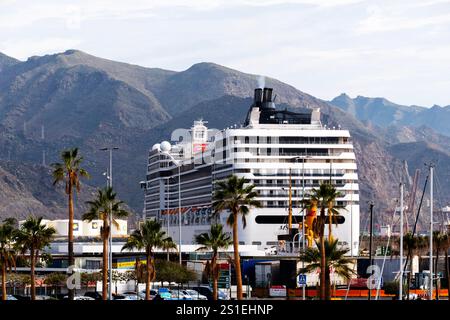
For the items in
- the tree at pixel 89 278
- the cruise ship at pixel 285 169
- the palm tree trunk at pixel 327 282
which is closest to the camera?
the palm tree trunk at pixel 327 282

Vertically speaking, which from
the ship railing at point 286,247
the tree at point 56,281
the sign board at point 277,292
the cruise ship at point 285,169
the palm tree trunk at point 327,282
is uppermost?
the cruise ship at point 285,169

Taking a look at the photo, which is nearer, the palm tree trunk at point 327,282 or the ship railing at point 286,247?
the palm tree trunk at point 327,282

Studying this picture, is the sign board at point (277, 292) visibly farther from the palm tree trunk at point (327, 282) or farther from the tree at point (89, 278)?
the palm tree trunk at point (327, 282)

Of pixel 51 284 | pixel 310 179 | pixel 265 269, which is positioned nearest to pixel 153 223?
pixel 51 284

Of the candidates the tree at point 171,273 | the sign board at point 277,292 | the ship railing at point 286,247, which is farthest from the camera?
the ship railing at point 286,247

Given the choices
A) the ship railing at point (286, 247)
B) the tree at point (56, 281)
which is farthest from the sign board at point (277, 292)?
the ship railing at point (286, 247)

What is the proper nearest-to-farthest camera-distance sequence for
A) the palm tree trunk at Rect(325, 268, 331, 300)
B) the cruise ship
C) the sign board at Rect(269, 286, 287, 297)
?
the palm tree trunk at Rect(325, 268, 331, 300) < the sign board at Rect(269, 286, 287, 297) < the cruise ship

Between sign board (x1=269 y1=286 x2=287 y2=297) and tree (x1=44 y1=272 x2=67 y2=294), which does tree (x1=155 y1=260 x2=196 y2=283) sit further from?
sign board (x1=269 y1=286 x2=287 y2=297)

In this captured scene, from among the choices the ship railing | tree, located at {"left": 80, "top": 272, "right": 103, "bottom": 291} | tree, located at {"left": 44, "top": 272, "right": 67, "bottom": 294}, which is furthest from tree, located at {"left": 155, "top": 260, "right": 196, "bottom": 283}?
the ship railing

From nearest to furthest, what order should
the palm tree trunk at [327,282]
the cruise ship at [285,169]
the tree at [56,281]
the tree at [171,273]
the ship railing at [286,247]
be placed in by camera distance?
the palm tree trunk at [327,282] < the tree at [56,281] < the tree at [171,273] < the ship railing at [286,247] < the cruise ship at [285,169]

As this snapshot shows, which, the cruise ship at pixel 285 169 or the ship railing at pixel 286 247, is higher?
the cruise ship at pixel 285 169

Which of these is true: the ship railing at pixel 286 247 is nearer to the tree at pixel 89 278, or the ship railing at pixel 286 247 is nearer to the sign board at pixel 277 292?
the tree at pixel 89 278

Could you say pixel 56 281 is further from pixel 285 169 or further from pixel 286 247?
pixel 285 169
